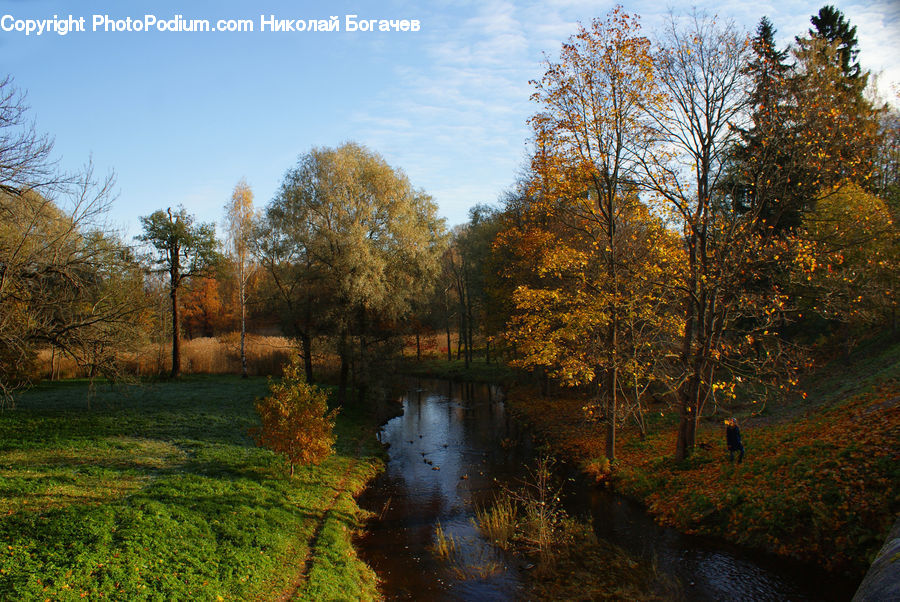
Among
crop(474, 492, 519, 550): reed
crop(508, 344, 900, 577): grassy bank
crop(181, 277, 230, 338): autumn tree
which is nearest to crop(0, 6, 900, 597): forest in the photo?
crop(508, 344, 900, 577): grassy bank

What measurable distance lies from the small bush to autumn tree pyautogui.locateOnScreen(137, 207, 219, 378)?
75.2 feet

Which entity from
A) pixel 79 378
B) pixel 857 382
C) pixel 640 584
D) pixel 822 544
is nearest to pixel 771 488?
pixel 822 544

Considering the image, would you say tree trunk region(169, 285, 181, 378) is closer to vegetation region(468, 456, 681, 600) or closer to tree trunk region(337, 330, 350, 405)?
tree trunk region(337, 330, 350, 405)

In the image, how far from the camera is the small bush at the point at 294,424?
15.2 m

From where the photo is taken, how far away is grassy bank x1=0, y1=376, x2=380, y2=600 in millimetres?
8453

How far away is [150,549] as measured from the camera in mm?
9445

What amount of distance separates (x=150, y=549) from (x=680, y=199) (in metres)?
16.3

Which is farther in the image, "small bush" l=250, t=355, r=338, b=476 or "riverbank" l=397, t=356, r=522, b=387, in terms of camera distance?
"riverbank" l=397, t=356, r=522, b=387

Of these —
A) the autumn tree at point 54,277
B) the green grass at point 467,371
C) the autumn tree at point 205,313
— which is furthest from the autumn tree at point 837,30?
the autumn tree at point 205,313

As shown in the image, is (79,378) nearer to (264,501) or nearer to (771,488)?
(264,501)

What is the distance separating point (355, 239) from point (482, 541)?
14.7m

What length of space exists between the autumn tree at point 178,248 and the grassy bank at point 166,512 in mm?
Answer: 14010

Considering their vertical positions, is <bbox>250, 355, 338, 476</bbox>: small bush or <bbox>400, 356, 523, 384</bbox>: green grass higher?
<bbox>250, 355, 338, 476</bbox>: small bush

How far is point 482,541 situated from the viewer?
13.1 m
